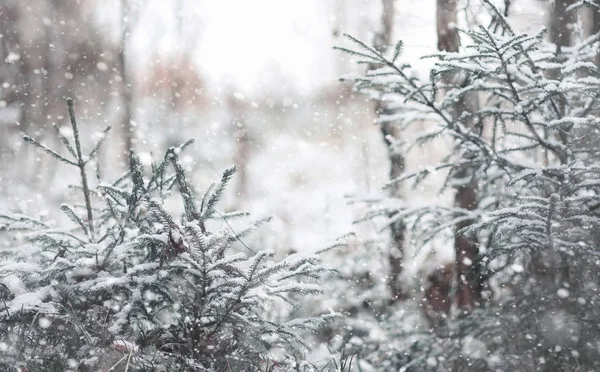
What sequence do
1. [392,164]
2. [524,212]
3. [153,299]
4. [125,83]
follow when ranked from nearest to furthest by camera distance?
[153,299] < [524,212] < [392,164] < [125,83]

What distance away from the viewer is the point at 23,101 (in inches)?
459

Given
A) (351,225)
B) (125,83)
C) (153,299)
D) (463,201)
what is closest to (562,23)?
(463,201)

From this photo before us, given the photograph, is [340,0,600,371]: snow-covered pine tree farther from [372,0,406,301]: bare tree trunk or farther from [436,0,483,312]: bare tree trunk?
[372,0,406,301]: bare tree trunk

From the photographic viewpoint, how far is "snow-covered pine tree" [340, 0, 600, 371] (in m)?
3.24

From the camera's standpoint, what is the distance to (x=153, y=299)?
2.36 meters

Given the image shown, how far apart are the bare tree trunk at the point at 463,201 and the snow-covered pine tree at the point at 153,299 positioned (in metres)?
3.81

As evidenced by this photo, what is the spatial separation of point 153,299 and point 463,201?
183 inches

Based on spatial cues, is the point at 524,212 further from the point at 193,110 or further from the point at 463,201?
the point at 193,110

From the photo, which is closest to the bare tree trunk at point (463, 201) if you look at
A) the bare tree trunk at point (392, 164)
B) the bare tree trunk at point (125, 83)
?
the bare tree trunk at point (392, 164)

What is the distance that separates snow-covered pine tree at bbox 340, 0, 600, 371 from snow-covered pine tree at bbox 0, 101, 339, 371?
1.68 meters

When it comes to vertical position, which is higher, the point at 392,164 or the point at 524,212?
the point at 392,164

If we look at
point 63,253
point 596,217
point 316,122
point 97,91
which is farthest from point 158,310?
point 316,122

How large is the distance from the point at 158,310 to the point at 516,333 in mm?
2887

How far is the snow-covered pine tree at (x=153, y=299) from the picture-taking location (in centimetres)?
210
